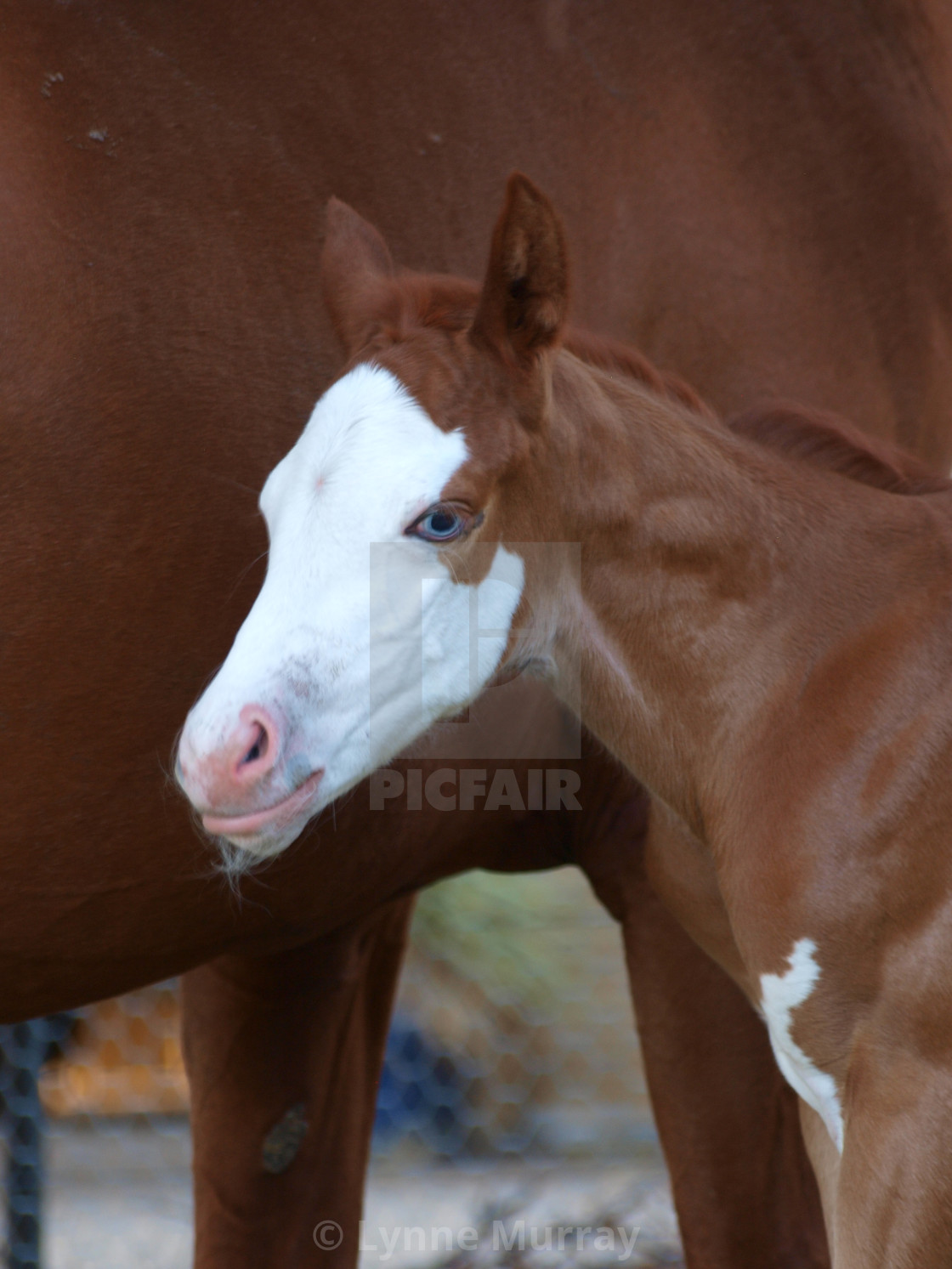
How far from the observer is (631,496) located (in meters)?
1.20

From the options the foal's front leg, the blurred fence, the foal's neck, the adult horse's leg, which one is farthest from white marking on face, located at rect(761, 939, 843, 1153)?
the blurred fence

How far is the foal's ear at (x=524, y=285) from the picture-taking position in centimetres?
109

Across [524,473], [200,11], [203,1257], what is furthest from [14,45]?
[203,1257]

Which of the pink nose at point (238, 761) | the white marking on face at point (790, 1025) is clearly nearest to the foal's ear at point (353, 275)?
the pink nose at point (238, 761)

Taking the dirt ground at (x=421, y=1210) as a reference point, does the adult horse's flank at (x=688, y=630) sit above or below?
above

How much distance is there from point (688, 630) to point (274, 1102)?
96cm

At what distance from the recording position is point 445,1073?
3.01 meters

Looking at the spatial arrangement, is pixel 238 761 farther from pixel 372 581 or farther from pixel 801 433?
pixel 801 433

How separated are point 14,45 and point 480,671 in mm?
759

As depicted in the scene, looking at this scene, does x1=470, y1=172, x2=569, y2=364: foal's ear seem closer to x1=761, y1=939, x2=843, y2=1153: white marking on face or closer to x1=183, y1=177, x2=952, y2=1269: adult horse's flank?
x1=183, y1=177, x2=952, y2=1269: adult horse's flank

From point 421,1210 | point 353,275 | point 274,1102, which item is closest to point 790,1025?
point 353,275

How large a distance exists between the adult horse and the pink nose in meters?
0.32

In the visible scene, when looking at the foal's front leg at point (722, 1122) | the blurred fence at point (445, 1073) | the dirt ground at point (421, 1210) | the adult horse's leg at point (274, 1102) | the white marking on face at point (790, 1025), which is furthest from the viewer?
the blurred fence at point (445, 1073)

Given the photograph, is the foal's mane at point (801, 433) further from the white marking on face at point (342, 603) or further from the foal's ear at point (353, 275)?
the white marking on face at point (342, 603)
